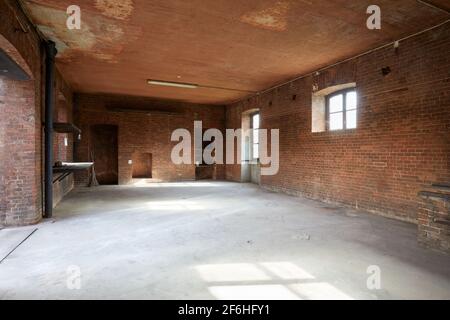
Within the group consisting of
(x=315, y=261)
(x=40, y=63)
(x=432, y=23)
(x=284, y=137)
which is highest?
(x=432, y=23)

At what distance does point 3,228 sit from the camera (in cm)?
438

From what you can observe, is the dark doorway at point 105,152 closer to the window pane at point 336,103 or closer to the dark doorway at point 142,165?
the dark doorway at point 142,165

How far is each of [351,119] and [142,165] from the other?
325 inches

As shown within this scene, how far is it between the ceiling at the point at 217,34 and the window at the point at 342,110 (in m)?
0.86

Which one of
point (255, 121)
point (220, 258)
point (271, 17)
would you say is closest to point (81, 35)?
point (271, 17)

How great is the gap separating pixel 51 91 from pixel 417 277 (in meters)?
6.13

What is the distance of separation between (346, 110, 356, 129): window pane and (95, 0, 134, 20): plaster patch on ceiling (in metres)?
4.89

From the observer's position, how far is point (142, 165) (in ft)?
38.2

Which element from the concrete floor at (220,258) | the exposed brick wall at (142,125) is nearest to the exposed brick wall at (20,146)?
the concrete floor at (220,258)

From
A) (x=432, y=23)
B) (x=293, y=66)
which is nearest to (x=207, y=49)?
(x=293, y=66)

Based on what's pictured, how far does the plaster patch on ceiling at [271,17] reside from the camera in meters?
3.88

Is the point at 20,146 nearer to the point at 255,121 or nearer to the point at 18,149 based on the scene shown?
the point at 18,149

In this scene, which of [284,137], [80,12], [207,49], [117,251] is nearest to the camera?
[117,251]

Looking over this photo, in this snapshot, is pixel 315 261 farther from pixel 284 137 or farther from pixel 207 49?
pixel 284 137
